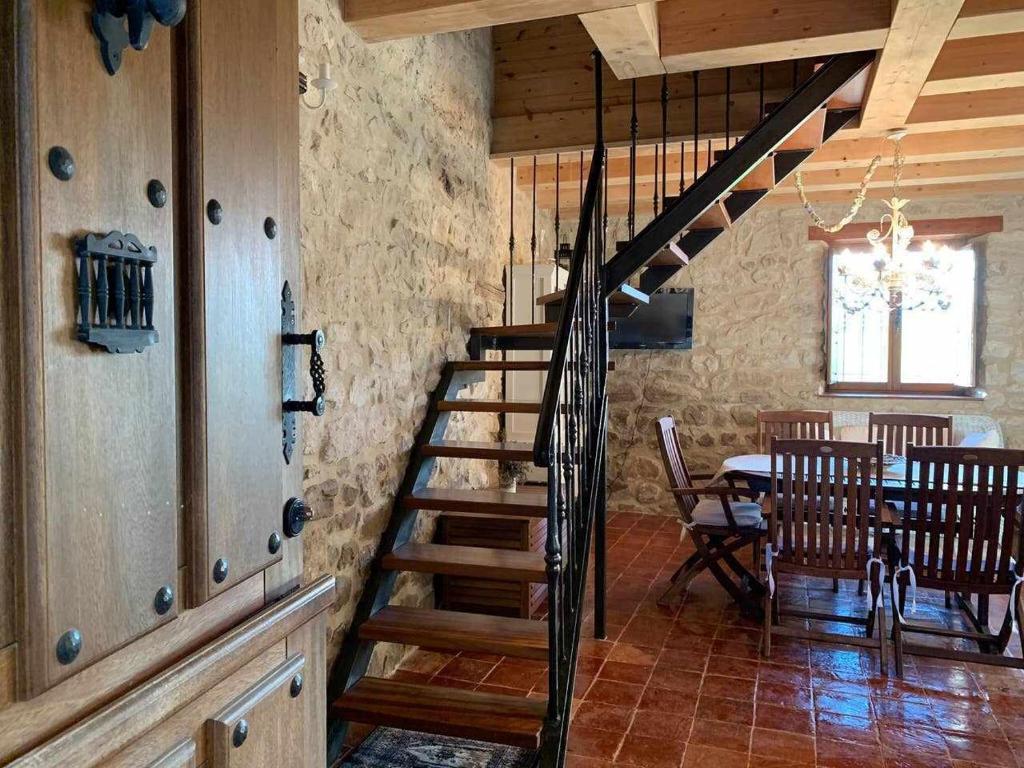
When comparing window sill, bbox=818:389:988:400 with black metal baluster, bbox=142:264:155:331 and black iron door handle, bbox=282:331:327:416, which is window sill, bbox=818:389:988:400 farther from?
black metal baluster, bbox=142:264:155:331

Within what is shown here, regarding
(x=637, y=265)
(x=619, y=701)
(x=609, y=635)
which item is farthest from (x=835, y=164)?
(x=619, y=701)

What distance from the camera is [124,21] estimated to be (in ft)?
2.43

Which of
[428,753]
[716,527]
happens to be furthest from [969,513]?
[428,753]

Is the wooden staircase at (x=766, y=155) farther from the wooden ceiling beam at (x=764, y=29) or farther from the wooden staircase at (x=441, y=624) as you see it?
the wooden staircase at (x=441, y=624)

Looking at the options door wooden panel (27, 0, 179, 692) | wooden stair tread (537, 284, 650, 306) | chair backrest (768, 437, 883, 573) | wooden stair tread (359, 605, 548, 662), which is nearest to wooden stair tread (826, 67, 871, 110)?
wooden stair tread (537, 284, 650, 306)

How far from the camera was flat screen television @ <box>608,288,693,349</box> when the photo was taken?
609 cm

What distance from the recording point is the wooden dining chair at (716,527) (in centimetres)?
373

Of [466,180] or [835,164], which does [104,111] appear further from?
[835,164]

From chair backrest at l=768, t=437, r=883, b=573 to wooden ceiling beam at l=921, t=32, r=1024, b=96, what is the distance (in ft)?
5.62

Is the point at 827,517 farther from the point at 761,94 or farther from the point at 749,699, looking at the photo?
the point at 761,94

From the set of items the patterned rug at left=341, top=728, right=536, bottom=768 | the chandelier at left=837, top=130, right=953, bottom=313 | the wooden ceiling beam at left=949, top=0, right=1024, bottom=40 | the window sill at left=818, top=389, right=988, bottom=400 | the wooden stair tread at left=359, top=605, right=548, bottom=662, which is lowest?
the patterned rug at left=341, top=728, right=536, bottom=768

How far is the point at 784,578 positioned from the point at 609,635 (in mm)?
1522

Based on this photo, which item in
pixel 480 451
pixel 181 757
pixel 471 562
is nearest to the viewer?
pixel 181 757

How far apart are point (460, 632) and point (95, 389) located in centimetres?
213
